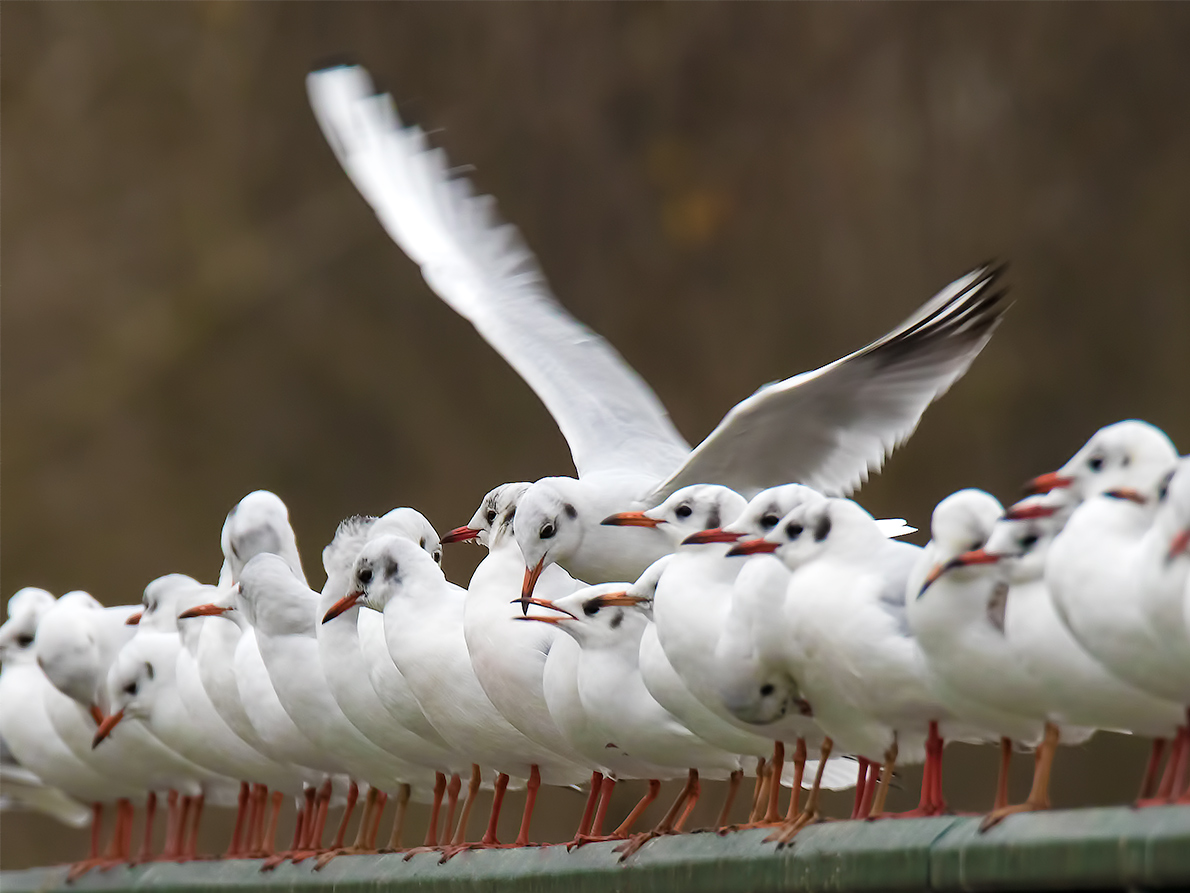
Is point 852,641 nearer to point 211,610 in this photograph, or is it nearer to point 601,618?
point 601,618

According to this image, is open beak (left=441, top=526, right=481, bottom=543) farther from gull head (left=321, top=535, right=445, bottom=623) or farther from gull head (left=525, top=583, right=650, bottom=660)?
gull head (left=525, top=583, right=650, bottom=660)

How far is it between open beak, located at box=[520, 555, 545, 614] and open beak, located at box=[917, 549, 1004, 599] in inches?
54.3

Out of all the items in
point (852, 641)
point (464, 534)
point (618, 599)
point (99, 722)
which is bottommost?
point (99, 722)

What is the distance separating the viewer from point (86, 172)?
15.7 metres

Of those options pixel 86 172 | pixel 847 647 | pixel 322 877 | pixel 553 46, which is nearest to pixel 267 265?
pixel 86 172

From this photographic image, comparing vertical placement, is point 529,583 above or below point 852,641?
below

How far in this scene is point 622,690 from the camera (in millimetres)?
4824

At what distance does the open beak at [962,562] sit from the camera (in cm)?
387

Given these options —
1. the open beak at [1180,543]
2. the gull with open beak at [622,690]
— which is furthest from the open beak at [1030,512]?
the gull with open beak at [622,690]

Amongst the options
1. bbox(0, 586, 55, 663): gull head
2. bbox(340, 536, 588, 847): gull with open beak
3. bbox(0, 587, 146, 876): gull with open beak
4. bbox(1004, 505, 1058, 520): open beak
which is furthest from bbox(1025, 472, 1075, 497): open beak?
bbox(0, 586, 55, 663): gull head

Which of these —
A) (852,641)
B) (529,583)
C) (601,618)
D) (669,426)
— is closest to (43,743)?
(669,426)

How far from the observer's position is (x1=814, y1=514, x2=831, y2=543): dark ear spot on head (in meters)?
4.45

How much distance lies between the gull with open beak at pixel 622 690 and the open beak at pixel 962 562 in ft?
3.39

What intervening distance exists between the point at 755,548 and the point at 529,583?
96cm
